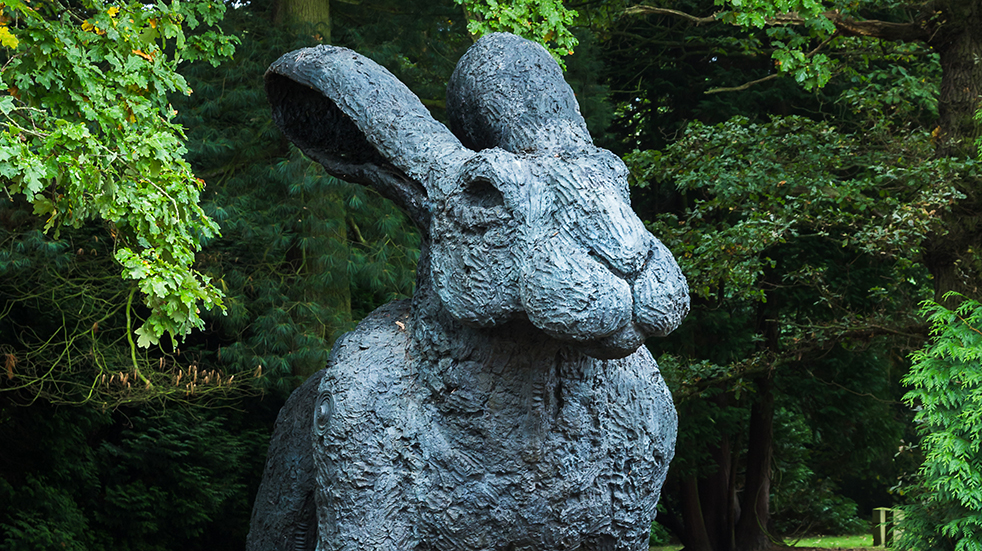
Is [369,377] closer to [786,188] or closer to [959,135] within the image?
[786,188]

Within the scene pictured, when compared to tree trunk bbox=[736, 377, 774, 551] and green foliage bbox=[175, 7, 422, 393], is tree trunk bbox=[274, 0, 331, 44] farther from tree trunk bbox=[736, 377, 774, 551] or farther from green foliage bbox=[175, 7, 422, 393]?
tree trunk bbox=[736, 377, 774, 551]

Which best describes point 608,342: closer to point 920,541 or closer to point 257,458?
point 920,541

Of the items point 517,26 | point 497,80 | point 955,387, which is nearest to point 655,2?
point 517,26

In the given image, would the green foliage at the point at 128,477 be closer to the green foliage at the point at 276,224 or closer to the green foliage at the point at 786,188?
the green foliage at the point at 276,224

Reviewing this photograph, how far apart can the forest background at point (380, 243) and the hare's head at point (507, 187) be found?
7.32 ft

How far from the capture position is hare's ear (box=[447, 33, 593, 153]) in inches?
86.7

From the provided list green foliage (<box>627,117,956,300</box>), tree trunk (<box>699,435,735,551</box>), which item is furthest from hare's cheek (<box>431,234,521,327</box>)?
tree trunk (<box>699,435,735,551</box>)

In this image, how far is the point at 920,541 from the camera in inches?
275

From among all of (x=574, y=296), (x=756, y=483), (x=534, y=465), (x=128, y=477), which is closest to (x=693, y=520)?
(x=756, y=483)

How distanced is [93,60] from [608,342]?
12.0 feet

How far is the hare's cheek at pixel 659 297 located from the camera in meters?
1.82

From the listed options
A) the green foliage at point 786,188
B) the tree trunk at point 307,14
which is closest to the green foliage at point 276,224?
the tree trunk at point 307,14

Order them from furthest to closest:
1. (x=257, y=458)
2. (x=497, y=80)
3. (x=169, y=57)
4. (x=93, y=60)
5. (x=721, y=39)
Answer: (x=257, y=458)
(x=721, y=39)
(x=169, y=57)
(x=93, y=60)
(x=497, y=80)

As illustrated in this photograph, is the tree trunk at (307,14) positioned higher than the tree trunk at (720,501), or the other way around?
the tree trunk at (307,14)
